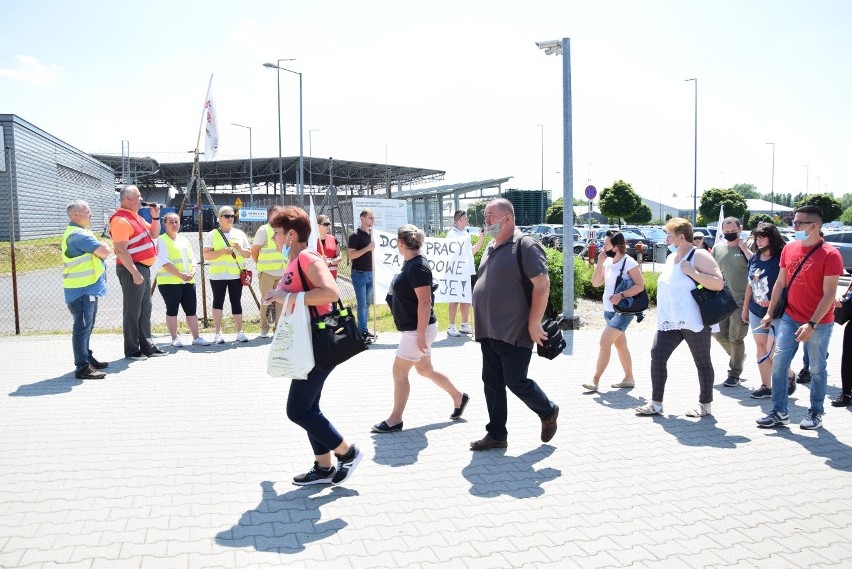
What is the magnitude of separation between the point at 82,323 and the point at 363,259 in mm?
4001

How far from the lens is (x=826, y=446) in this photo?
5539 millimetres

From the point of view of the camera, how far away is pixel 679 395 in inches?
287

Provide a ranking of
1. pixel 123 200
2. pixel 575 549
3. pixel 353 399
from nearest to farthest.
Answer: pixel 575 549 → pixel 353 399 → pixel 123 200

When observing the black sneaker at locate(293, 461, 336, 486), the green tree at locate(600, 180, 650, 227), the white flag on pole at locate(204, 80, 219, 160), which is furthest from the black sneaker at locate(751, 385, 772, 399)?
the green tree at locate(600, 180, 650, 227)

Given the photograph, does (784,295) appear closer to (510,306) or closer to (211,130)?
(510,306)

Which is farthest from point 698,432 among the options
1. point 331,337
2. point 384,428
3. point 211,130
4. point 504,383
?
point 211,130

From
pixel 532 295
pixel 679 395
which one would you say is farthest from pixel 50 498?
pixel 679 395

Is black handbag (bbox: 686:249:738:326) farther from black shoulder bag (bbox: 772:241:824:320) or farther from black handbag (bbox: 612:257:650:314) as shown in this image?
black handbag (bbox: 612:257:650:314)

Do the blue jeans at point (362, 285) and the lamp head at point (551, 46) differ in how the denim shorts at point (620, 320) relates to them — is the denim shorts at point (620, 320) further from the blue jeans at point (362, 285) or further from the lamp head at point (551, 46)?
the lamp head at point (551, 46)

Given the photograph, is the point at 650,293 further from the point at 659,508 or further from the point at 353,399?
the point at 659,508

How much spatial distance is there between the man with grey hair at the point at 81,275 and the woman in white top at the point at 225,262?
1974 millimetres

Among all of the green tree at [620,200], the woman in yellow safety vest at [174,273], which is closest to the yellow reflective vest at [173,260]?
the woman in yellow safety vest at [174,273]

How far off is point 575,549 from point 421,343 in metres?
2.29

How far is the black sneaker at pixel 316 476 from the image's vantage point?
4.63 meters
